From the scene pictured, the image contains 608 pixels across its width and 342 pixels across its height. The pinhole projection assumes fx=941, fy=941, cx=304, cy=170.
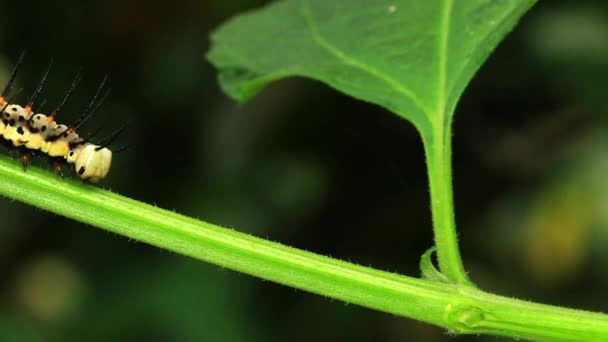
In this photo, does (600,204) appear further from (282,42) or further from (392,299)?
(392,299)

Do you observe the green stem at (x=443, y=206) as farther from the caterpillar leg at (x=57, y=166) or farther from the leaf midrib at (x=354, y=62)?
the caterpillar leg at (x=57, y=166)

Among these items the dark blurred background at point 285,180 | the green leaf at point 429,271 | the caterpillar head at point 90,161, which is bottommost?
the dark blurred background at point 285,180

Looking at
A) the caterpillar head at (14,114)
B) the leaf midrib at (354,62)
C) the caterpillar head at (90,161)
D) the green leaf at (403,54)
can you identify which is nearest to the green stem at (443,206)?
the green leaf at (403,54)

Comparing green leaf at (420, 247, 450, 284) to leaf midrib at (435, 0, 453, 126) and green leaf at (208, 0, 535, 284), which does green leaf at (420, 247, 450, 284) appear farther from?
leaf midrib at (435, 0, 453, 126)

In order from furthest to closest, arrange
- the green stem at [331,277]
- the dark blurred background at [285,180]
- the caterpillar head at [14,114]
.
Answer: the dark blurred background at [285,180] < the caterpillar head at [14,114] < the green stem at [331,277]

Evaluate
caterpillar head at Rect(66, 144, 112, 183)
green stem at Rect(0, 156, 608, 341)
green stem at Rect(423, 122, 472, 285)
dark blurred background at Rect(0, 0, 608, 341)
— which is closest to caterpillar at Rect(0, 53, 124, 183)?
caterpillar head at Rect(66, 144, 112, 183)

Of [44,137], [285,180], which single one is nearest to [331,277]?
[44,137]

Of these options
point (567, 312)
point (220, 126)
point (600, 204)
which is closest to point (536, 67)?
point (600, 204)
